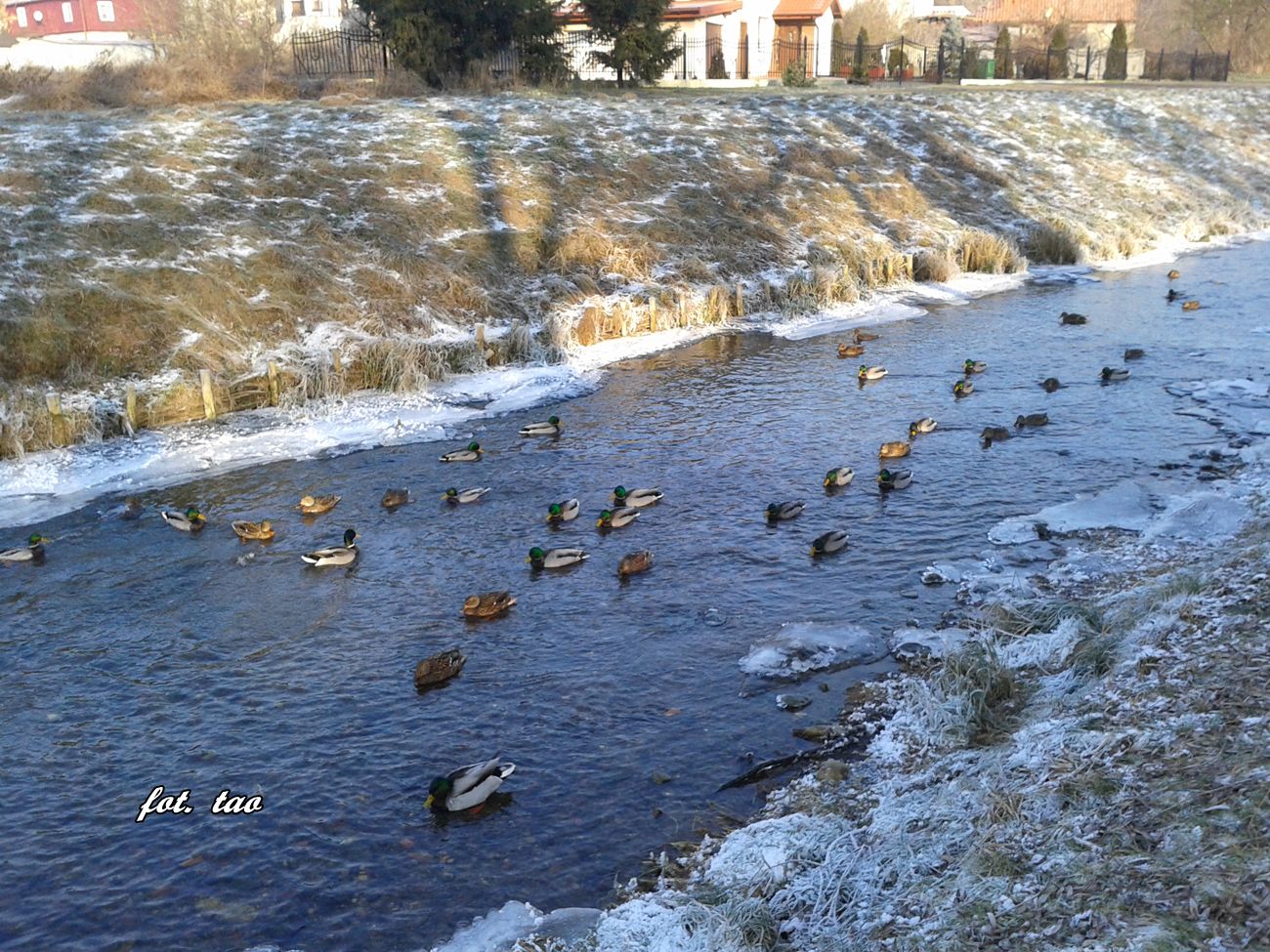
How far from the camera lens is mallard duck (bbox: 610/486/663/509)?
13352 mm

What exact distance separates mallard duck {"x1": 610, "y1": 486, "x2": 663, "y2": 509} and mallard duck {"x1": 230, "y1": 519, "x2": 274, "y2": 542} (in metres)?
4.19

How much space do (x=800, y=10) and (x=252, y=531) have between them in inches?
1759

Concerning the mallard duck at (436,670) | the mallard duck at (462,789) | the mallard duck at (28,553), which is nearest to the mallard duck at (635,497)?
the mallard duck at (436,670)

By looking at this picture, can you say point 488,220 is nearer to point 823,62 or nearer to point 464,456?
point 464,456

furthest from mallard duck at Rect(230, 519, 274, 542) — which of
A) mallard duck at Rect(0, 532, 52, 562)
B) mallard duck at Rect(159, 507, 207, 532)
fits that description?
mallard duck at Rect(0, 532, 52, 562)

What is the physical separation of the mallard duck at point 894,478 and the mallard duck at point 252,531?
24.7ft

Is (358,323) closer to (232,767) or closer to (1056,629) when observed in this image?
(232,767)

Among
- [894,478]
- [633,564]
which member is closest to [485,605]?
[633,564]

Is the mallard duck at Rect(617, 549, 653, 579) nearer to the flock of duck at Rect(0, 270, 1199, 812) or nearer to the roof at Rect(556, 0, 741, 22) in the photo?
the flock of duck at Rect(0, 270, 1199, 812)

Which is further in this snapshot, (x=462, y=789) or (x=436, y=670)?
(x=436, y=670)

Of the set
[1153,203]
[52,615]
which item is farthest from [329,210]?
[1153,203]

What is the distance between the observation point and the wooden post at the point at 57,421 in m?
15.6

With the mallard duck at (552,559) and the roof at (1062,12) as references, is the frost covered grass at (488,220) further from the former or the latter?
the roof at (1062,12)

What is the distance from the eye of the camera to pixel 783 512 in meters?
12.8
